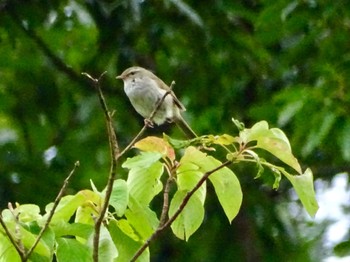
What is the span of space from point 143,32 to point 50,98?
0.80 metres

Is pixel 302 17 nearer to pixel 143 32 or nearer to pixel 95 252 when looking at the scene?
pixel 143 32

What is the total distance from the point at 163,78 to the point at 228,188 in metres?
4.50

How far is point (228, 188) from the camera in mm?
2525

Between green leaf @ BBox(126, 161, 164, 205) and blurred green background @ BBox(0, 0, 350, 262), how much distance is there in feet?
11.1

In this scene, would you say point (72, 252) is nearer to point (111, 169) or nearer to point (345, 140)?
point (111, 169)

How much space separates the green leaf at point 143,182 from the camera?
250cm

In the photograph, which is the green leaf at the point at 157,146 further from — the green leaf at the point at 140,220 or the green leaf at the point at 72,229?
the green leaf at the point at 72,229

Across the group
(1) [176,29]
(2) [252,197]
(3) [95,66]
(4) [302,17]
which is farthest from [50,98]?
(4) [302,17]

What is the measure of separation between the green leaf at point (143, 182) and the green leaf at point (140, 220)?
0.04 m

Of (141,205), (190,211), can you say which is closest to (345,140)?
(190,211)

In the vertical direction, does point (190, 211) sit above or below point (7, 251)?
below

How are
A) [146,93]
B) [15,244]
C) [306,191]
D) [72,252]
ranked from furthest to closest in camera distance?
[146,93]
[306,191]
[72,252]
[15,244]

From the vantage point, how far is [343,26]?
577cm

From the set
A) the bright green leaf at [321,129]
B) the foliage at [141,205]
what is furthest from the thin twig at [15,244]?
the bright green leaf at [321,129]
